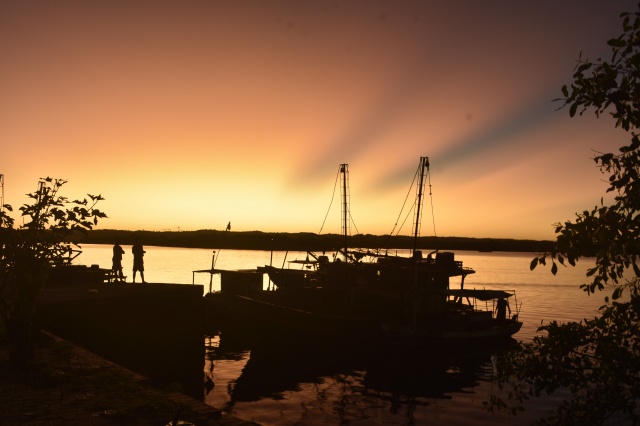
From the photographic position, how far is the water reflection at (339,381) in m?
22.7

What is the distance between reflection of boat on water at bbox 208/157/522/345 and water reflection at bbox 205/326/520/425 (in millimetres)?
1230

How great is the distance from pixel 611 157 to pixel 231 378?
2601 cm

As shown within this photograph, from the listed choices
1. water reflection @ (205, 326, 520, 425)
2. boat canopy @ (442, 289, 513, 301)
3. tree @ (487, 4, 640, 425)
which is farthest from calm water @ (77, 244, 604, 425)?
tree @ (487, 4, 640, 425)

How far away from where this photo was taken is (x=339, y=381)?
94.2ft

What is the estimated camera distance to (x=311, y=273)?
45.6m

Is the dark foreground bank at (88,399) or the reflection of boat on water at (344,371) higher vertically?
the dark foreground bank at (88,399)

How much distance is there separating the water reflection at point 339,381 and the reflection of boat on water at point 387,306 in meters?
1.23

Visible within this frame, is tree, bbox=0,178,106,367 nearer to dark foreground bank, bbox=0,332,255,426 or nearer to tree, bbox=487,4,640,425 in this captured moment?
dark foreground bank, bbox=0,332,255,426

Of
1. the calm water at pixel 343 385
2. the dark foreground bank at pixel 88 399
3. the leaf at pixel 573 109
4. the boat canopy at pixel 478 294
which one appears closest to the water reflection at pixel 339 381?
the calm water at pixel 343 385

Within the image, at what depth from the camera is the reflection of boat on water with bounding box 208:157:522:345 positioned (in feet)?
126

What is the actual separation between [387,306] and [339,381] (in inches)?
499

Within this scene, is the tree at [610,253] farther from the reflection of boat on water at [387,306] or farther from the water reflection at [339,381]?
the reflection of boat on water at [387,306]

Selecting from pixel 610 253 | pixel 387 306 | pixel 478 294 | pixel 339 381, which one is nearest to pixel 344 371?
pixel 339 381

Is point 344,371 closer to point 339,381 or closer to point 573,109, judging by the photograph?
point 339,381
